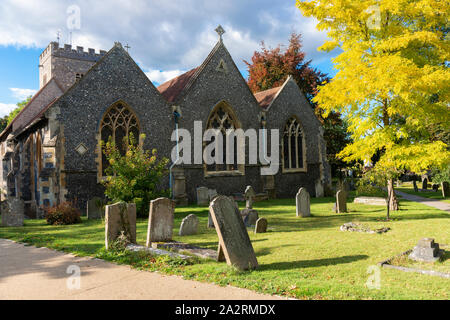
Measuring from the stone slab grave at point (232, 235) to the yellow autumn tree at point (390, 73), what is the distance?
744cm

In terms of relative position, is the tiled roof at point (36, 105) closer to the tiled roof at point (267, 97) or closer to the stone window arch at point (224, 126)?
the stone window arch at point (224, 126)

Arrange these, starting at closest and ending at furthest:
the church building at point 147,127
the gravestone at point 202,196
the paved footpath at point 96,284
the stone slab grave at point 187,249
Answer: the paved footpath at point 96,284 < the stone slab grave at point 187,249 < the church building at point 147,127 < the gravestone at point 202,196

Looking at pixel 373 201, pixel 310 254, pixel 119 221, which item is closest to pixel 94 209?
pixel 119 221

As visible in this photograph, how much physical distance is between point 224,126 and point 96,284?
15.2 m

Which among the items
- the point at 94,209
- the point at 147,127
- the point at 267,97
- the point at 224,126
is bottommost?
the point at 94,209

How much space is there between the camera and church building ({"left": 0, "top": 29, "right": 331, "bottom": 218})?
1431 cm

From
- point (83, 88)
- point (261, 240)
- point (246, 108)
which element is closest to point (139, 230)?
point (261, 240)

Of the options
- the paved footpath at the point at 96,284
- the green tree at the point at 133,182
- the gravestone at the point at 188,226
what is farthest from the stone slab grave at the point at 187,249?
the green tree at the point at 133,182

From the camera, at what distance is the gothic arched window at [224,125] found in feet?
61.0

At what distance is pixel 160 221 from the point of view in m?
7.60

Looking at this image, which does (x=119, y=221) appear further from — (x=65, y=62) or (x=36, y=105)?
(x=65, y=62)

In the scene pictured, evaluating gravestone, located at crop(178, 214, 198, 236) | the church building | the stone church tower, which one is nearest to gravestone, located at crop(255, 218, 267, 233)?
gravestone, located at crop(178, 214, 198, 236)

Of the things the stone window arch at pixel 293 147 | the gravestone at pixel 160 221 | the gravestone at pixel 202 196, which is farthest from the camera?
the stone window arch at pixel 293 147
